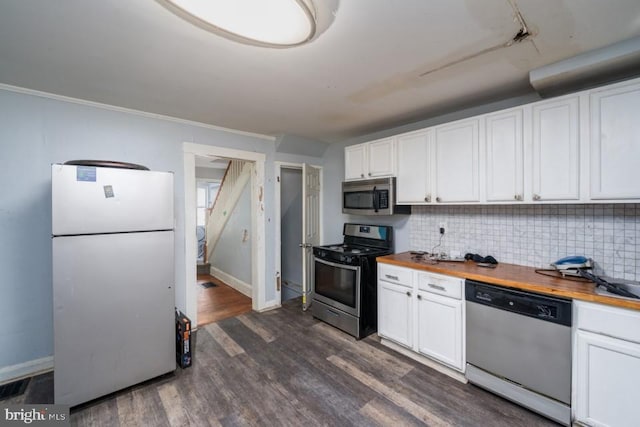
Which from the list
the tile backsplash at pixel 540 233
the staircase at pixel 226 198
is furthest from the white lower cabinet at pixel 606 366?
the staircase at pixel 226 198

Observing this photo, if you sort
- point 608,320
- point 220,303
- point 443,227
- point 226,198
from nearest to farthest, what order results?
point 608,320 → point 443,227 → point 220,303 → point 226,198

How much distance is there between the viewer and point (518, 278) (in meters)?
1.95

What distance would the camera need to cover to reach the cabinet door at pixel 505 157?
2.12 m

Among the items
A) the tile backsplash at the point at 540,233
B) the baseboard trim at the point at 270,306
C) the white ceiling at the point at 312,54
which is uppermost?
the white ceiling at the point at 312,54

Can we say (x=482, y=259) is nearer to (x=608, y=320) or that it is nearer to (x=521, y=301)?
(x=521, y=301)

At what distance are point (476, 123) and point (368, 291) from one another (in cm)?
196

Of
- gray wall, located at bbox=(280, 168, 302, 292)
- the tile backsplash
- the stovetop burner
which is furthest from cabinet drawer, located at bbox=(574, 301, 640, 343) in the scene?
gray wall, located at bbox=(280, 168, 302, 292)

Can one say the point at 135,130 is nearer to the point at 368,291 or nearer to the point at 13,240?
the point at 13,240

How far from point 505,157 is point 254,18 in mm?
2126

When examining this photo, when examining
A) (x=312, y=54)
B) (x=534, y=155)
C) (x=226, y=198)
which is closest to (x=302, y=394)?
(x=312, y=54)

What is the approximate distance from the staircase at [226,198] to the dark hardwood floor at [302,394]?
2.43 meters

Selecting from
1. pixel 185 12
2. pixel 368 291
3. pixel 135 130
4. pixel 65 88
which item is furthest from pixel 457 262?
pixel 65 88

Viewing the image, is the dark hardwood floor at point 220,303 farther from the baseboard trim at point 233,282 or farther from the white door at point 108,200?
the white door at point 108,200

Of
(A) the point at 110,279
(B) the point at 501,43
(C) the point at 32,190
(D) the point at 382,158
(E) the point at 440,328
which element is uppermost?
(B) the point at 501,43
